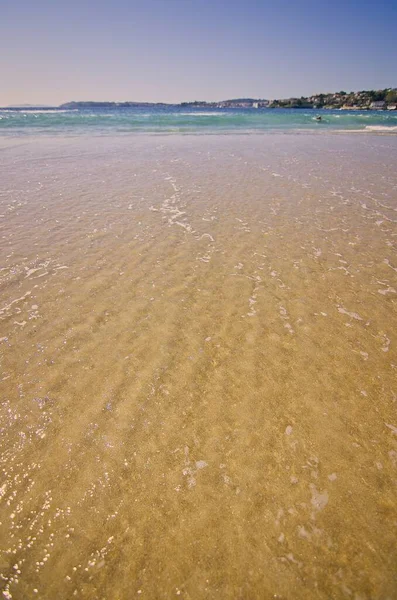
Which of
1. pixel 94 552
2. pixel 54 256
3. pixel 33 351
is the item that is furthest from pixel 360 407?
pixel 54 256

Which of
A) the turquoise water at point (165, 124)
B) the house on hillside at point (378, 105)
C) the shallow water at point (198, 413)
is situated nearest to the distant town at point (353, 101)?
the house on hillside at point (378, 105)

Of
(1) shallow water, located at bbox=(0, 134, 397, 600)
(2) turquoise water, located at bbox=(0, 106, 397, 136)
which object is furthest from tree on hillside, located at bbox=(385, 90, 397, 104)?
(1) shallow water, located at bbox=(0, 134, 397, 600)

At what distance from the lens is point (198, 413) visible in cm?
288

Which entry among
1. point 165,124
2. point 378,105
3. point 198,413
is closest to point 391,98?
point 378,105

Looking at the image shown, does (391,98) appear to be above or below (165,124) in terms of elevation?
above

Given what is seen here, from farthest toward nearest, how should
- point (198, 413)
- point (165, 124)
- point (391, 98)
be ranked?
1. point (391, 98)
2. point (165, 124)
3. point (198, 413)

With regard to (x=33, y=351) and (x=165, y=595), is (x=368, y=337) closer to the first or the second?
(x=165, y=595)

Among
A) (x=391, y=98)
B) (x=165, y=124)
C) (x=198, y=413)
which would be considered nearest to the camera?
(x=198, y=413)

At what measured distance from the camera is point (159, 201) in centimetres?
887

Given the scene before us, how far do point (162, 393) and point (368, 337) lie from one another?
251cm

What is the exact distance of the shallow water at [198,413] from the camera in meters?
1.94

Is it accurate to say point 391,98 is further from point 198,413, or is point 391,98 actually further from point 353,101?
point 198,413

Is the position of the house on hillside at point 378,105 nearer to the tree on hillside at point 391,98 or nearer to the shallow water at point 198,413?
the tree on hillside at point 391,98

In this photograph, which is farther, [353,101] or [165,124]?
[353,101]
